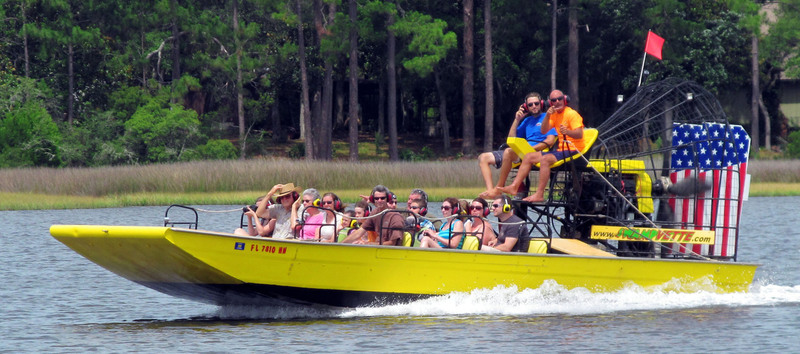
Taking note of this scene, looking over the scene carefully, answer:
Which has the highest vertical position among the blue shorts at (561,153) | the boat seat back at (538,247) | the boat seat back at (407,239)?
the blue shorts at (561,153)

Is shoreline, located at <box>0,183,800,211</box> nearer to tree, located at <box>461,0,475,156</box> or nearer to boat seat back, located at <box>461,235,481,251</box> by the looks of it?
tree, located at <box>461,0,475,156</box>

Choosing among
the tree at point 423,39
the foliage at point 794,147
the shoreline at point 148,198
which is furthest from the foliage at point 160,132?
the foliage at point 794,147

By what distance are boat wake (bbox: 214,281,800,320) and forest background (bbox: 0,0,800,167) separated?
34.4m

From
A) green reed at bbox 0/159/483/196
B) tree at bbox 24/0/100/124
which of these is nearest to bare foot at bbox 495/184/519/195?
green reed at bbox 0/159/483/196

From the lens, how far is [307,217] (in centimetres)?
1512

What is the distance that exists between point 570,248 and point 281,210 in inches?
148

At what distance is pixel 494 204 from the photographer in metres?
14.8

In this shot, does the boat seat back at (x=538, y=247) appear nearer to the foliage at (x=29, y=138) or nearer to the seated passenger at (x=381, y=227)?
Result: the seated passenger at (x=381, y=227)

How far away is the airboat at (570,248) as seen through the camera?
14.2 meters

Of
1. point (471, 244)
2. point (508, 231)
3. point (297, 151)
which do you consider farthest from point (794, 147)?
point (471, 244)

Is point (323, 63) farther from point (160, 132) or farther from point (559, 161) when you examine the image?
point (559, 161)

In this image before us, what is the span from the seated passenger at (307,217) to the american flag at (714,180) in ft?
16.0

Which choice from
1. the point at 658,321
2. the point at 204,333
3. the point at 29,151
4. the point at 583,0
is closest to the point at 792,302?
the point at 658,321

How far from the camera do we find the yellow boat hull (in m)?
14.0
